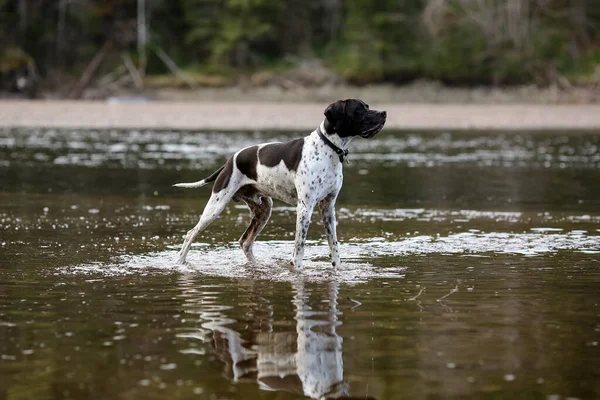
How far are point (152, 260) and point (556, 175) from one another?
10898 millimetres

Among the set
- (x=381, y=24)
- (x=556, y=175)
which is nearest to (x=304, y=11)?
(x=381, y=24)

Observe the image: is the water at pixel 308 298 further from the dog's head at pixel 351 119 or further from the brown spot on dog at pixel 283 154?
the dog's head at pixel 351 119

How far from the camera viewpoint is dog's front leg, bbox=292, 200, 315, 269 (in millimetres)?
9320

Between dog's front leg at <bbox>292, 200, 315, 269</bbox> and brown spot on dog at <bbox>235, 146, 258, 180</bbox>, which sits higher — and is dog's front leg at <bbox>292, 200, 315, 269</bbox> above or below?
below

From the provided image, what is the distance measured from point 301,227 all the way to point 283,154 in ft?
2.06

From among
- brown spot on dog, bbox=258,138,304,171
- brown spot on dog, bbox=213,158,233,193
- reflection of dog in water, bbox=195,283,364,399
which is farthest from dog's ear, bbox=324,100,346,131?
reflection of dog in water, bbox=195,283,364,399

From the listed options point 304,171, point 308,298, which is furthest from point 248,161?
point 308,298

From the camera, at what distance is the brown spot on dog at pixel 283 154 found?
9.38 meters

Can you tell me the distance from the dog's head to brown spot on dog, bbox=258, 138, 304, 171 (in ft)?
1.13

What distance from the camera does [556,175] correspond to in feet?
63.2

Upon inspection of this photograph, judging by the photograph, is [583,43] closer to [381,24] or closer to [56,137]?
[381,24]

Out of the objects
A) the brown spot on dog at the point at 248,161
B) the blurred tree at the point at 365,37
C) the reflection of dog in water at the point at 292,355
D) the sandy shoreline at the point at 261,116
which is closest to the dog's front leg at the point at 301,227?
the brown spot on dog at the point at 248,161

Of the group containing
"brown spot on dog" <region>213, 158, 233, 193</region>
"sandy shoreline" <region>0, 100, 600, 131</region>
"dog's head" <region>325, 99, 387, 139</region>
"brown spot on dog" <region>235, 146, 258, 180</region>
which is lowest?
"sandy shoreline" <region>0, 100, 600, 131</region>

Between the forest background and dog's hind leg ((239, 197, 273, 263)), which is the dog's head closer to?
dog's hind leg ((239, 197, 273, 263))
